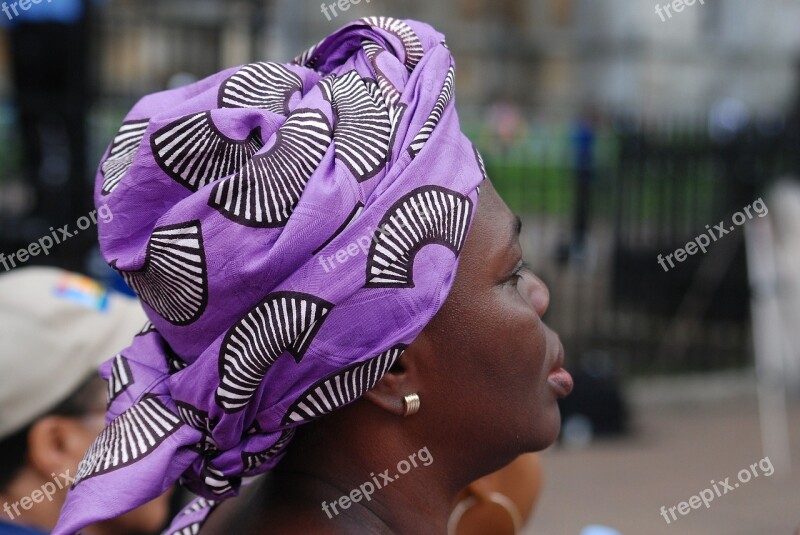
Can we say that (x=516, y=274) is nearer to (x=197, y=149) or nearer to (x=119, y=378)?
(x=197, y=149)

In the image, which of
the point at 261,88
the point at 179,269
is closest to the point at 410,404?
the point at 179,269

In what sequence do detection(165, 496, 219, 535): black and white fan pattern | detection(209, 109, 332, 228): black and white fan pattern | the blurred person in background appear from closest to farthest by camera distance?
1. detection(209, 109, 332, 228): black and white fan pattern
2. detection(165, 496, 219, 535): black and white fan pattern
3. the blurred person in background

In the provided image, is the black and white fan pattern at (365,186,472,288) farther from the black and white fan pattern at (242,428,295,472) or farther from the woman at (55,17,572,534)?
the black and white fan pattern at (242,428,295,472)

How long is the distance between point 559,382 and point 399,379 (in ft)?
1.01

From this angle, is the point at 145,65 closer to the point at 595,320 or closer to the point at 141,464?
the point at 595,320

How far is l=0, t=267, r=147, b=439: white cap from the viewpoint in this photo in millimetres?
2506

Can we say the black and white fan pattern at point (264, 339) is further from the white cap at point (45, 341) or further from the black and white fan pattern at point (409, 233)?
the white cap at point (45, 341)

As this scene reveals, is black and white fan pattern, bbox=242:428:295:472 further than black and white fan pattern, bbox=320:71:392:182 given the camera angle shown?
Yes

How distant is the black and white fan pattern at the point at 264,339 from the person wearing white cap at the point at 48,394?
113 cm

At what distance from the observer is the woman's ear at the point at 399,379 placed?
1.65m

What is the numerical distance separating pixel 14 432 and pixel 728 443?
20.4 feet

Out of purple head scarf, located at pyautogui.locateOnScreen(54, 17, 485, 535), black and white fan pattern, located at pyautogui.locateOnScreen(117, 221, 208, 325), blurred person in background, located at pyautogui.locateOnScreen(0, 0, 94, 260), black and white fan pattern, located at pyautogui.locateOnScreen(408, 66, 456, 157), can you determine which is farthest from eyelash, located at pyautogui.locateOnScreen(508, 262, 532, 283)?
blurred person in background, located at pyautogui.locateOnScreen(0, 0, 94, 260)

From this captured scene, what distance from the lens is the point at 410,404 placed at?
5.41 ft

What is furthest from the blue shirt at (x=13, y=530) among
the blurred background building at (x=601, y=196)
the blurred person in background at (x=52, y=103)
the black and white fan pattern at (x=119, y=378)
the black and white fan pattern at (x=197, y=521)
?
the blurred person in background at (x=52, y=103)
